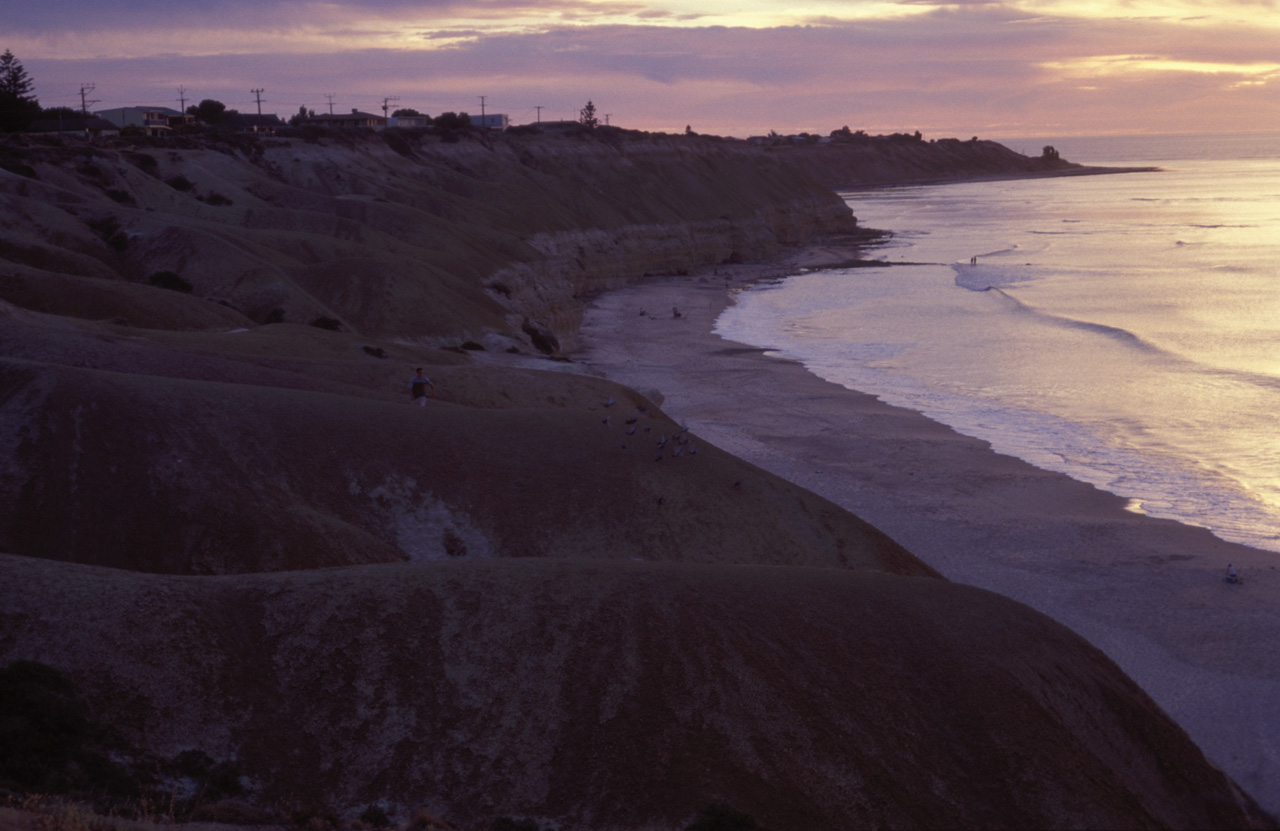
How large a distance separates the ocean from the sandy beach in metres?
1.92

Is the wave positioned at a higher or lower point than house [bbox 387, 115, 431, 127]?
lower

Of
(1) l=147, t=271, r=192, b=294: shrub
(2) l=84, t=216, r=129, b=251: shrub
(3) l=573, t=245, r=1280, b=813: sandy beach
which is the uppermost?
(2) l=84, t=216, r=129, b=251: shrub

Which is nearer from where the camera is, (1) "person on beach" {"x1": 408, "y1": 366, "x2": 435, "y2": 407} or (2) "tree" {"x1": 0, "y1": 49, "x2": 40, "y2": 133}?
(1) "person on beach" {"x1": 408, "y1": 366, "x2": 435, "y2": 407}

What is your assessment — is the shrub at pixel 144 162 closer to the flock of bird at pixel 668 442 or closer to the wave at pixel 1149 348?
the flock of bird at pixel 668 442

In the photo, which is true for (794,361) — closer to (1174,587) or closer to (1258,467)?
(1258,467)

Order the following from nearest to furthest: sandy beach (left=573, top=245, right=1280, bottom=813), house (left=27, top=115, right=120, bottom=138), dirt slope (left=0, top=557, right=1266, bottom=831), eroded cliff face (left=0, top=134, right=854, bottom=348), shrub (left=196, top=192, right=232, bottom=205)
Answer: dirt slope (left=0, top=557, right=1266, bottom=831) < sandy beach (left=573, top=245, right=1280, bottom=813) < eroded cliff face (left=0, top=134, right=854, bottom=348) < shrub (left=196, top=192, right=232, bottom=205) < house (left=27, top=115, right=120, bottom=138)

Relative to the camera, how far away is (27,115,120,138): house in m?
94.6

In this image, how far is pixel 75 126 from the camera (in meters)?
103

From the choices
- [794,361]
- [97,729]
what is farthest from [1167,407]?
[97,729]

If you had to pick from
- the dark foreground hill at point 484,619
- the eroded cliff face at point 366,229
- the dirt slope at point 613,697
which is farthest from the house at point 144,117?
the dirt slope at point 613,697

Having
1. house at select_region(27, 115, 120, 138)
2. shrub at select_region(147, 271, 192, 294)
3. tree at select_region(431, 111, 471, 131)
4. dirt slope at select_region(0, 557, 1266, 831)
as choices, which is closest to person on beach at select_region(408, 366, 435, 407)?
dirt slope at select_region(0, 557, 1266, 831)

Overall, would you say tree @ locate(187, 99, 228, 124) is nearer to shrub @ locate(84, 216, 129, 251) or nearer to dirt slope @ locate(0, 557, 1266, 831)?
shrub @ locate(84, 216, 129, 251)

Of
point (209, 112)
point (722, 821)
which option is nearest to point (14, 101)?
point (209, 112)

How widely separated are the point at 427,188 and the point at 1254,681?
80.9 metres
